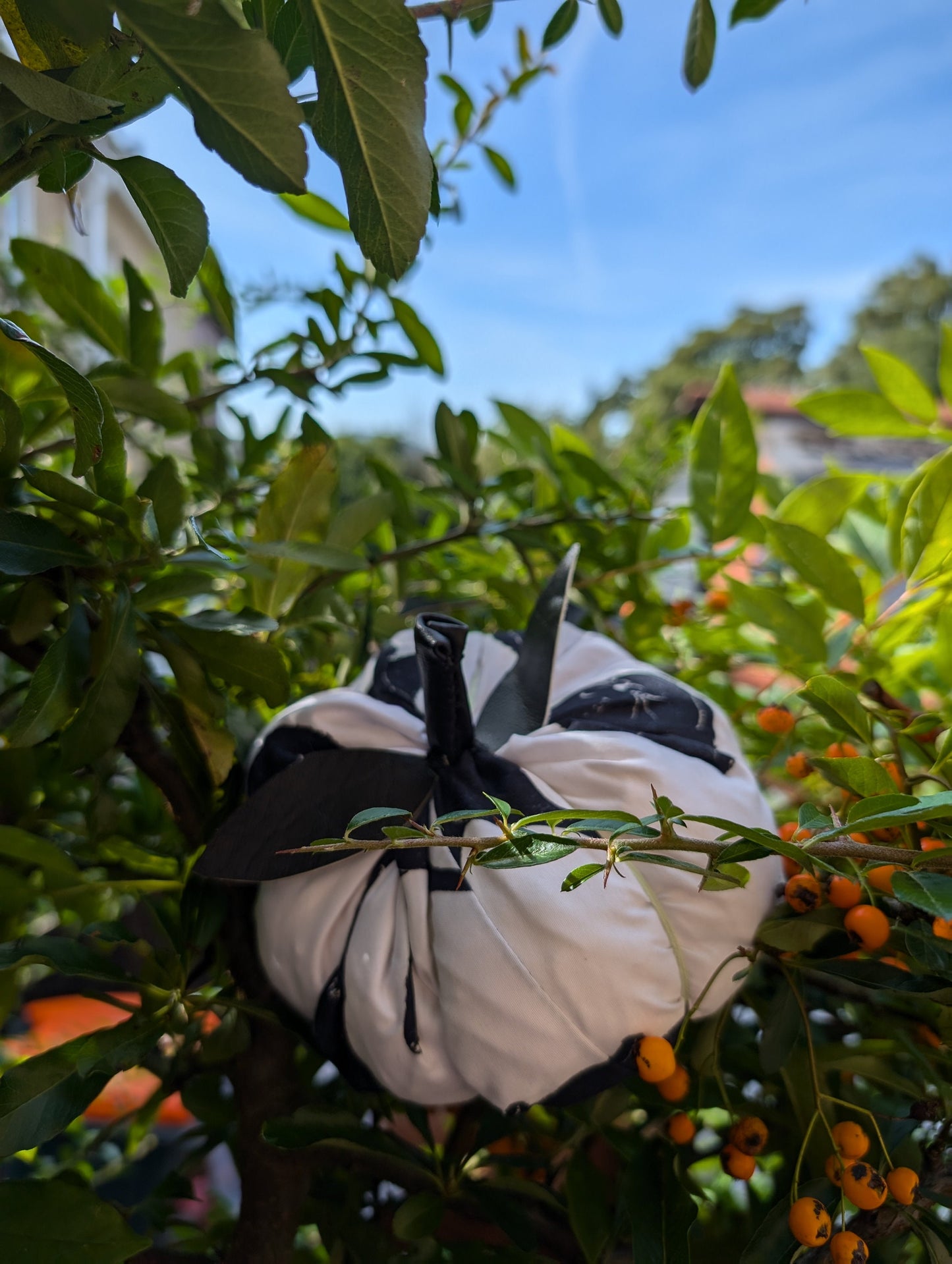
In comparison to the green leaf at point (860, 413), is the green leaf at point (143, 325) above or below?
above

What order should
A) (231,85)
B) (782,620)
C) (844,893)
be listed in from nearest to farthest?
1. (231,85)
2. (844,893)
3. (782,620)

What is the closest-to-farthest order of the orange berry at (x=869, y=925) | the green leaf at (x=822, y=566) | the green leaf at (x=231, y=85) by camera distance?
1. the green leaf at (x=231, y=85)
2. the orange berry at (x=869, y=925)
3. the green leaf at (x=822, y=566)

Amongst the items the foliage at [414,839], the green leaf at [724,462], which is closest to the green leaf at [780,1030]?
the foliage at [414,839]

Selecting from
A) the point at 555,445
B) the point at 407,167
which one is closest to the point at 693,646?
the point at 555,445

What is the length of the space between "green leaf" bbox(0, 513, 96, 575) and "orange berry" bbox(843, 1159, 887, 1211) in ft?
0.97

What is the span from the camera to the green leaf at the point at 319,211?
1.40 ft

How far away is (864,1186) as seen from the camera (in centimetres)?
27

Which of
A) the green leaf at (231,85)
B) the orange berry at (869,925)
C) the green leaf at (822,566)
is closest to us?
the green leaf at (231,85)

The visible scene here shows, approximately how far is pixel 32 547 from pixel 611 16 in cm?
25

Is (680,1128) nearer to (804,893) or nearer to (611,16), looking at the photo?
(804,893)

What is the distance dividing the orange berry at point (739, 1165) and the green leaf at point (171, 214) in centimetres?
32

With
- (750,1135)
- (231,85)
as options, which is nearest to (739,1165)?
(750,1135)

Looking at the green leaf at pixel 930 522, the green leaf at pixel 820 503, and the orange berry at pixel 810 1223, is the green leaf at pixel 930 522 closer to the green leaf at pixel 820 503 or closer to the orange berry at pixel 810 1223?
the green leaf at pixel 820 503

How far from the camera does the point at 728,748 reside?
0.32 m
